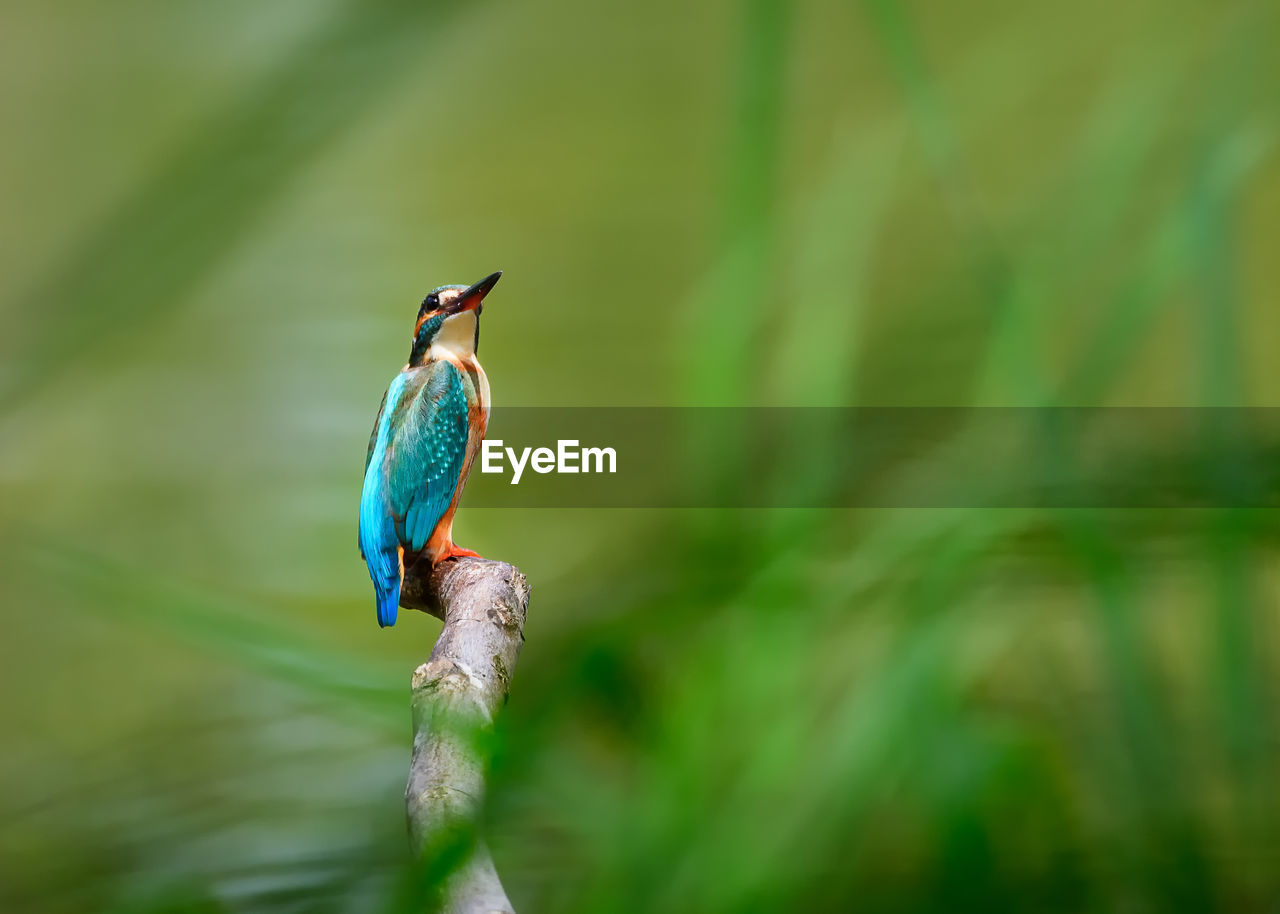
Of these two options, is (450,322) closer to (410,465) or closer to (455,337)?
(455,337)

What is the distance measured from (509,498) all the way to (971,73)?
0.78 m

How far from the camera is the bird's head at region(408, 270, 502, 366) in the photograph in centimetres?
102

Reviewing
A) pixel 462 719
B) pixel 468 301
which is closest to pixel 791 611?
pixel 462 719

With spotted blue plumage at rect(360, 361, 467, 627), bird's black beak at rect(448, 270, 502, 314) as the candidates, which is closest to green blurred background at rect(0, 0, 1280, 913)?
spotted blue plumage at rect(360, 361, 467, 627)

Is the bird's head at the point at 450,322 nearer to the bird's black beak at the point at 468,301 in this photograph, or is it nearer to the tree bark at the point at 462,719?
the bird's black beak at the point at 468,301

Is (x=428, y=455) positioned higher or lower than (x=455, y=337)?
lower

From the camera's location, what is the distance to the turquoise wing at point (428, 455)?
91 centimetres

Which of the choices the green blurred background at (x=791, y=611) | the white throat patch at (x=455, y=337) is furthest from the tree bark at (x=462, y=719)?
the white throat patch at (x=455, y=337)

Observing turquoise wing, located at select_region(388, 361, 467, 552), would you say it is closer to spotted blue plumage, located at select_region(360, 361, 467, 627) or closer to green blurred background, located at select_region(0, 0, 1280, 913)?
spotted blue plumage, located at select_region(360, 361, 467, 627)

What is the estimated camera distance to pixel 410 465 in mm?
924

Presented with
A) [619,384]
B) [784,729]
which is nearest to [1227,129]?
[784,729]

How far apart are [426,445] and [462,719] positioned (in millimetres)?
613

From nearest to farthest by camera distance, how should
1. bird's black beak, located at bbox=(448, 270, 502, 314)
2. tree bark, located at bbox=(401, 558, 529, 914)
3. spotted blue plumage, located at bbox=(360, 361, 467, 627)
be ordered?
1. tree bark, located at bbox=(401, 558, 529, 914)
2. spotted blue plumage, located at bbox=(360, 361, 467, 627)
3. bird's black beak, located at bbox=(448, 270, 502, 314)

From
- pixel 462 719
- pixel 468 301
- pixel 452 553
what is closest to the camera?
pixel 462 719
